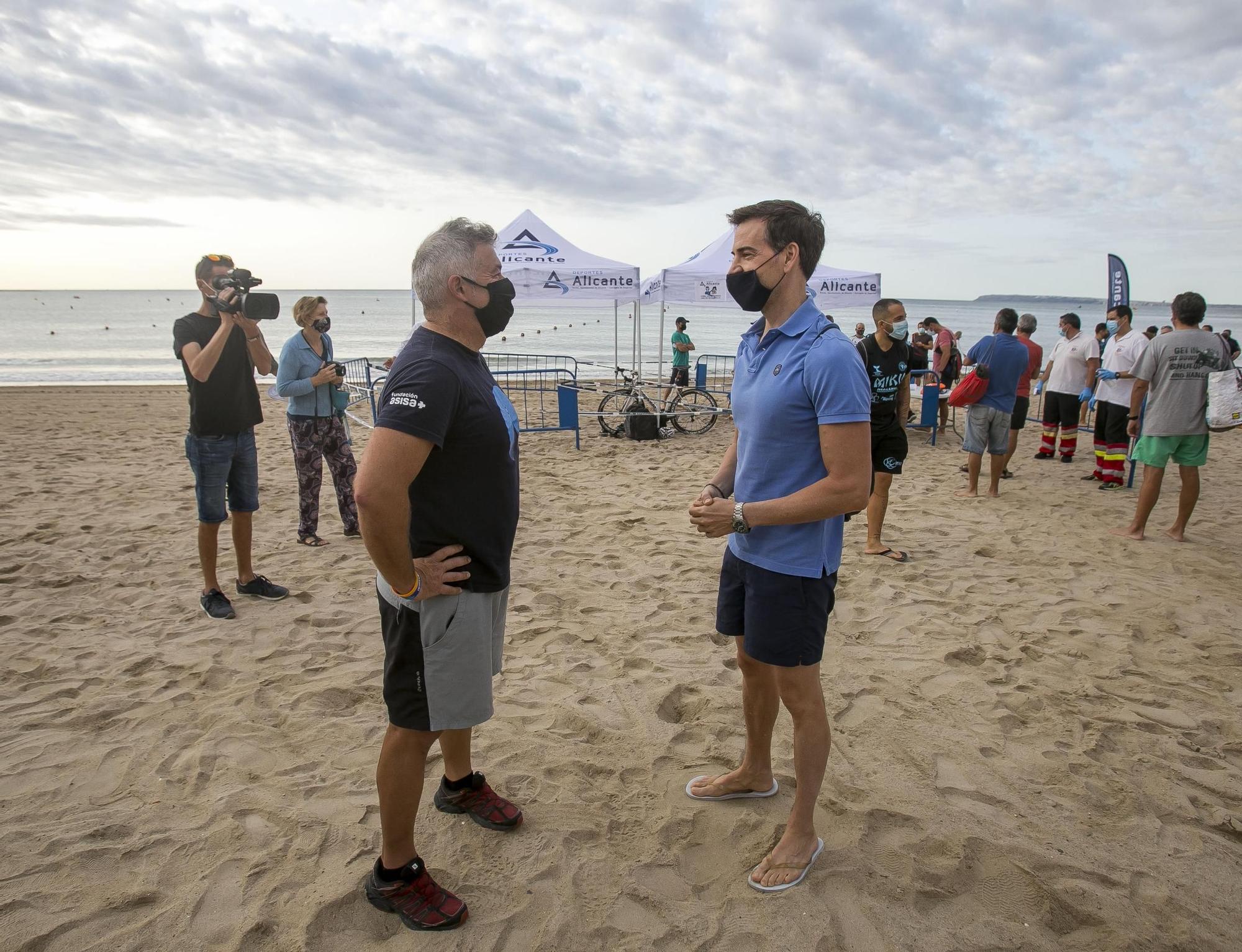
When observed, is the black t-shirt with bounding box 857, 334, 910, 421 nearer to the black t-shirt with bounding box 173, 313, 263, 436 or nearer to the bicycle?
the black t-shirt with bounding box 173, 313, 263, 436

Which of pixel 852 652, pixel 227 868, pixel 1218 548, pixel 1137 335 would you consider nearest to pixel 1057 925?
pixel 852 652

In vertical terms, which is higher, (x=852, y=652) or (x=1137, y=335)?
(x=1137, y=335)

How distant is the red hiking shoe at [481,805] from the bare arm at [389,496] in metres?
1.13

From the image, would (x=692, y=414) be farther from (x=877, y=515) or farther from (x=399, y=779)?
(x=399, y=779)

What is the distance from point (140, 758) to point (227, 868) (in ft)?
2.98

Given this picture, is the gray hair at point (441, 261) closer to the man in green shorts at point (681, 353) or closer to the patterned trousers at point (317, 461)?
the patterned trousers at point (317, 461)

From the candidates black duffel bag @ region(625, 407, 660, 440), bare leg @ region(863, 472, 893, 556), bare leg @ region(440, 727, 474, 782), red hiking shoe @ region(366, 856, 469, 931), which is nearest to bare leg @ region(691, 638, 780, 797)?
bare leg @ region(440, 727, 474, 782)

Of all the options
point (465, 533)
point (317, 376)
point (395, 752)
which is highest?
point (317, 376)

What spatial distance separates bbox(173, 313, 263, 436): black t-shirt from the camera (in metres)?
4.04

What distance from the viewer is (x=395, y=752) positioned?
6.72ft

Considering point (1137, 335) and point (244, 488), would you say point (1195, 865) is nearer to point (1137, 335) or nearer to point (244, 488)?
point (244, 488)

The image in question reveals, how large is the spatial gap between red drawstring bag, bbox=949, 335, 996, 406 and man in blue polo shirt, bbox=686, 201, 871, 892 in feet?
17.8

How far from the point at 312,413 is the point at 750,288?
4.35 meters

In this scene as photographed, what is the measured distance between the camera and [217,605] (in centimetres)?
427
